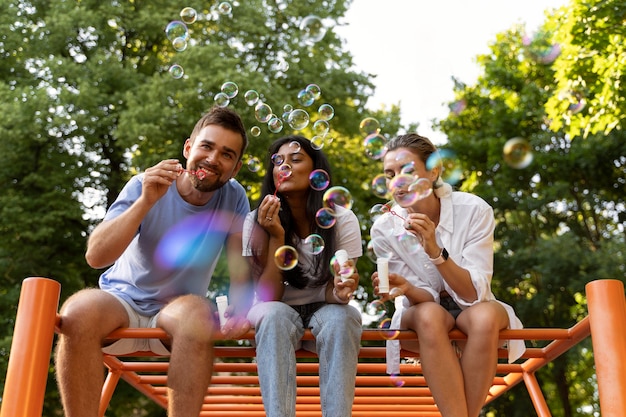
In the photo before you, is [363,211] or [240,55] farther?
[240,55]

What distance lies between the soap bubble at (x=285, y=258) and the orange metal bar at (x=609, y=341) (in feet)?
3.99

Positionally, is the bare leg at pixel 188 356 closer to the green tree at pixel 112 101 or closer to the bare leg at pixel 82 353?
the bare leg at pixel 82 353

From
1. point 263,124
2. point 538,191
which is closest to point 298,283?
point 263,124

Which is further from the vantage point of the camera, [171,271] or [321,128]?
[321,128]

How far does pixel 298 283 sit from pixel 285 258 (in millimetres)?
136

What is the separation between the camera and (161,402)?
15.8 feet

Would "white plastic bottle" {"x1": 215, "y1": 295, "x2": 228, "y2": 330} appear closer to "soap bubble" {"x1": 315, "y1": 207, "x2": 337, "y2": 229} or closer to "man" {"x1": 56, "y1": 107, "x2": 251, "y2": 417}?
"man" {"x1": 56, "y1": 107, "x2": 251, "y2": 417}

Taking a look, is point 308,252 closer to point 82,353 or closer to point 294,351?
point 294,351

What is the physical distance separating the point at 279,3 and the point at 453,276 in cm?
1177

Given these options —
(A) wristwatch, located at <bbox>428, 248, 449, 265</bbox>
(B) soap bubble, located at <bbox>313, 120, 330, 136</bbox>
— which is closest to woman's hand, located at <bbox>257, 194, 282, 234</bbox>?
(A) wristwatch, located at <bbox>428, 248, 449, 265</bbox>

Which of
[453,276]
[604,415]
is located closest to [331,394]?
[453,276]

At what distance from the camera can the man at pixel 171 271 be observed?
8.86ft

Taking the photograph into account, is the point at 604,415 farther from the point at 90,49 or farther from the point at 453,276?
the point at 90,49

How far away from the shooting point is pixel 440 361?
9.13ft
